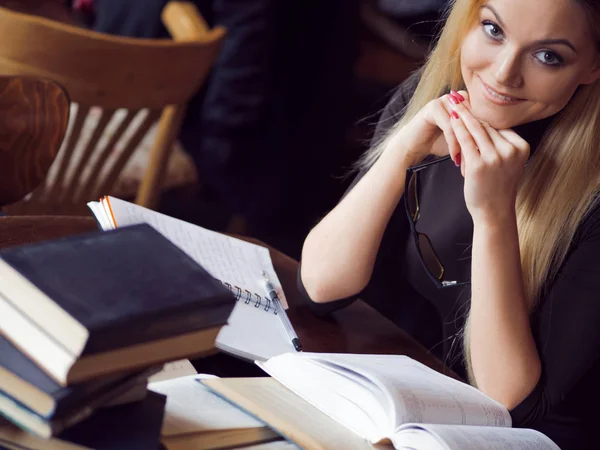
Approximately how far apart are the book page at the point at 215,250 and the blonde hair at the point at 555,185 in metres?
0.31

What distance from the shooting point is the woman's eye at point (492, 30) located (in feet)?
3.78

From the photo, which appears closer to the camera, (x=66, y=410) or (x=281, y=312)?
(x=66, y=410)

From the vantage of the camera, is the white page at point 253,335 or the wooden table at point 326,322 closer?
the white page at point 253,335

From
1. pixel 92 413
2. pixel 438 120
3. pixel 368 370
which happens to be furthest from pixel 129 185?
pixel 92 413

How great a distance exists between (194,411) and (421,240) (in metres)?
0.61

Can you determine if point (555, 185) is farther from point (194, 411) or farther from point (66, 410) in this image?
point (66, 410)

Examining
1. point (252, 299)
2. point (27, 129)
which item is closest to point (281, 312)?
point (252, 299)

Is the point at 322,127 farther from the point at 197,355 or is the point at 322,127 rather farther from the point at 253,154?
the point at 197,355

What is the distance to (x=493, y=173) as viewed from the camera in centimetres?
108

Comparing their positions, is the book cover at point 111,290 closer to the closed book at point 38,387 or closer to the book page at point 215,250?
the closed book at point 38,387

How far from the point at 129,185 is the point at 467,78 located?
3.68ft

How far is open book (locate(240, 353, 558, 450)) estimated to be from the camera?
2.56ft

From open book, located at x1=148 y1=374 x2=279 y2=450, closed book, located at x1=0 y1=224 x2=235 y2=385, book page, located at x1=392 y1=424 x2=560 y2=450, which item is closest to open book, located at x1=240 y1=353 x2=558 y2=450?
book page, located at x1=392 y1=424 x2=560 y2=450

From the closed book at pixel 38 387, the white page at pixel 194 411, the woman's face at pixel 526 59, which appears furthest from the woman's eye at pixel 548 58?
the closed book at pixel 38 387
